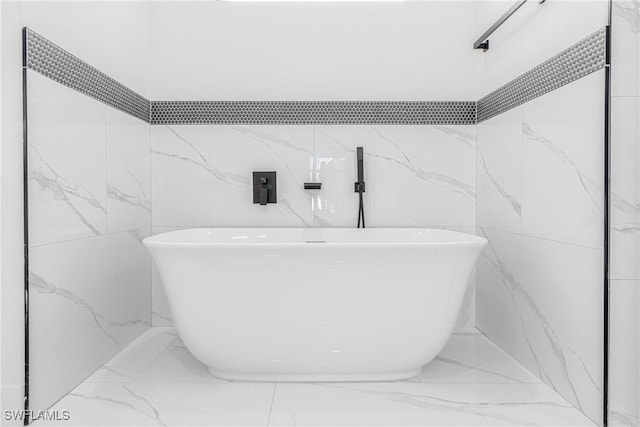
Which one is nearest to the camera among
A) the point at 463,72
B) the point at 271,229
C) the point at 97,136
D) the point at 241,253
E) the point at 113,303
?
A: the point at 241,253

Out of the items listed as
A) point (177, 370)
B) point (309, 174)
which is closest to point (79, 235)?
point (177, 370)

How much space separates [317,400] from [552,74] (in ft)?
4.98

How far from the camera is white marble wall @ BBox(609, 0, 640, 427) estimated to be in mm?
1374

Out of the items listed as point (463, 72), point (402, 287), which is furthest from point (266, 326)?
point (463, 72)

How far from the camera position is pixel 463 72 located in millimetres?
2625

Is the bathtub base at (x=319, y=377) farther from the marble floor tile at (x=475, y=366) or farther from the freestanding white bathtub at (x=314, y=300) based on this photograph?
the marble floor tile at (x=475, y=366)

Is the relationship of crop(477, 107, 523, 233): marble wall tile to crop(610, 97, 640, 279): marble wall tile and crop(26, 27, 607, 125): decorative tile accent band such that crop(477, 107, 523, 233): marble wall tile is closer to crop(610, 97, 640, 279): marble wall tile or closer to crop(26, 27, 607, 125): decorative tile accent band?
crop(26, 27, 607, 125): decorative tile accent band

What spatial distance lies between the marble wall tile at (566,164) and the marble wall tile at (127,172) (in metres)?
1.84

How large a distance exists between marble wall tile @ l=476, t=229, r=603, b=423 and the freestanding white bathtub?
333 mm

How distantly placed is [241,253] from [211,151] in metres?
1.13

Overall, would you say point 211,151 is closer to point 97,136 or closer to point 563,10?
point 97,136

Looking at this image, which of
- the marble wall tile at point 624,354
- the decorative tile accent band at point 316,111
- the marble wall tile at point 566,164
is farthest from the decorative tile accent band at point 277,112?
the marble wall tile at point 624,354

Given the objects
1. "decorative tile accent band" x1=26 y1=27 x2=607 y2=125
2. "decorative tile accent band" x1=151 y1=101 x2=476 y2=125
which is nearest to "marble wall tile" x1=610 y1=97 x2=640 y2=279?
"decorative tile accent band" x1=26 y1=27 x2=607 y2=125

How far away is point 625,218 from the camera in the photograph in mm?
1396
